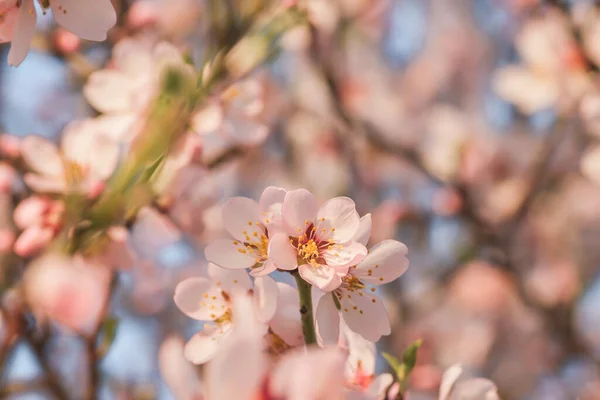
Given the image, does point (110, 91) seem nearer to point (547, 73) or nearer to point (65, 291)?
point (65, 291)

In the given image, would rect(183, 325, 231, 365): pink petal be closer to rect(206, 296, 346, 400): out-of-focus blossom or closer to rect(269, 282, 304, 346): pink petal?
rect(269, 282, 304, 346): pink petal

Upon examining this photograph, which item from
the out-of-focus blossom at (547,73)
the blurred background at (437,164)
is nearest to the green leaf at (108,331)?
the blurred background at (437,164)

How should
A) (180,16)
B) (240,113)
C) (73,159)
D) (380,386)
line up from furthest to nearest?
(180,16), (240,113), (73,159), (380,386)

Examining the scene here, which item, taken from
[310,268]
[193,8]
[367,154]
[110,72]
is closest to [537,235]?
[367,154]

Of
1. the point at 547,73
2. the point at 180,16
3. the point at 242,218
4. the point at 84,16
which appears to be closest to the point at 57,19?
the point at 84,16

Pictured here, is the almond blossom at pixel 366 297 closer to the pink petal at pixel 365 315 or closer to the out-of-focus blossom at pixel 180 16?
the pink petal at pixel 365 315

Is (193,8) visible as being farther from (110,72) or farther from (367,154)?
(110,72)
